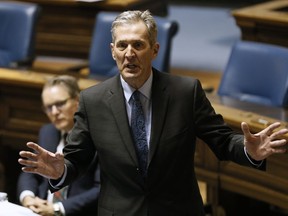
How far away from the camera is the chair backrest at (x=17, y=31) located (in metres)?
4.84

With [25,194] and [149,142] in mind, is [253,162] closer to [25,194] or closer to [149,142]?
[149,142]

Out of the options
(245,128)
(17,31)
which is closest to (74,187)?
(245,128)

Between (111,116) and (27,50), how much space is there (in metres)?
2.71

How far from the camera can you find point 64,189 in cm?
315

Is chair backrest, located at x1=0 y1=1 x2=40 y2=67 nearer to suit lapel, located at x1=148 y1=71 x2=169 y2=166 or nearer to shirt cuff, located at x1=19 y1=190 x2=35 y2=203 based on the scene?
shirt cuff, located at x1=19 y1=190 x2=35 y2=203

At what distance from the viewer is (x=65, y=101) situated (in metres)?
3.14

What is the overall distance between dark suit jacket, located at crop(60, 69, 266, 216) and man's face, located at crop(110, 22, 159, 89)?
13 centimetres

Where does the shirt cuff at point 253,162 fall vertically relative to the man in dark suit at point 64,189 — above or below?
above

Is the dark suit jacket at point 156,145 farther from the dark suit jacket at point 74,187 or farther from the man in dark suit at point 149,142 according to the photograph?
the dark suit jacket at point 74,187

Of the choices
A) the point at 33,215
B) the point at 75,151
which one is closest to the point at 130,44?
the point at 75,151

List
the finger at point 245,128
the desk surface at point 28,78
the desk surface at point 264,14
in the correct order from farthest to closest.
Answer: the desk surface at point 264,14, the desk surface at point 28,78, the finger at point 245,128

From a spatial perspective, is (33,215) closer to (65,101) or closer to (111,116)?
(111,116)

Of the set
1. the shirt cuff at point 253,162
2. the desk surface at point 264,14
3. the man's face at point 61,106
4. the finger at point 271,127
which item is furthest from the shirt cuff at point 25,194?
the desk surface at point 264,14

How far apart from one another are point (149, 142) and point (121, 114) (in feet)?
0.40
